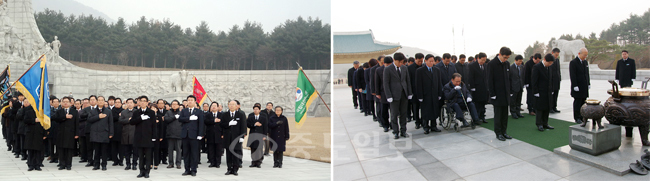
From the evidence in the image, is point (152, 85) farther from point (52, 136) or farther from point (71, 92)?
point (52, 136)

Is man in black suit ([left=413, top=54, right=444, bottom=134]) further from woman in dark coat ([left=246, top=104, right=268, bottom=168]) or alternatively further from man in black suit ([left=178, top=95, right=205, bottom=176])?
man in black suit ([left=178, top=95, right=205, bottom=176])

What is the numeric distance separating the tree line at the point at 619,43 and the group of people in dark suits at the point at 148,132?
1620cm

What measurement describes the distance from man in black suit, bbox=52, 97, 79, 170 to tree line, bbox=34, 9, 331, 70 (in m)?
25.6

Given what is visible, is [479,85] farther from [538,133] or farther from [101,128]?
[101,128]

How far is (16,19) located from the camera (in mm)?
19844

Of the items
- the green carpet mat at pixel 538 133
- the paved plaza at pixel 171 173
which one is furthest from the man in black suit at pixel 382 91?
the green carpet mat at pixel 538 133

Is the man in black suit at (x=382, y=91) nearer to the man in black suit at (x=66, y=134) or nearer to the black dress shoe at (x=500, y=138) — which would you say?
the black dress shoe at (x=500, y=138)

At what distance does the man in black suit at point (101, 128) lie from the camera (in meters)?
5.89

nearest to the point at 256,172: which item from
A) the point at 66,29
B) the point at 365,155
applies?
the point at 365,155

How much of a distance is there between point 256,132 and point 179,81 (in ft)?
46.6

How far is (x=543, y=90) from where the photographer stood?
197 inches

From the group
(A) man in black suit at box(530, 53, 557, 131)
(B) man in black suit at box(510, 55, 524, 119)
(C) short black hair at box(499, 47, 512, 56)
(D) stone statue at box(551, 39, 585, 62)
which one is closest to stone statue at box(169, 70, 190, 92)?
(B) man in black suit at box(510, 55, 524, 119)

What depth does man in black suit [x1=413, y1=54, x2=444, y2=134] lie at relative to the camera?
196 inches

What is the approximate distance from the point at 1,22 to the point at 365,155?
23.1 metres
